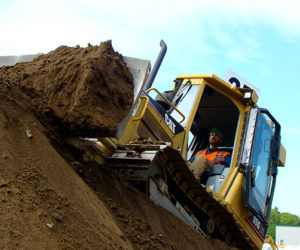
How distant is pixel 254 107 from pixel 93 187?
11.9 feet

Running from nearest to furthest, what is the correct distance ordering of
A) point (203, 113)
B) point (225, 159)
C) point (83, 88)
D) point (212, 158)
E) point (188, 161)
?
point (83, 88) → point (188, 161) → point (225, 159) → point (212, 158) → point (203, 113)

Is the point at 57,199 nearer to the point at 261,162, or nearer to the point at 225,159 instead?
the point at 225,159

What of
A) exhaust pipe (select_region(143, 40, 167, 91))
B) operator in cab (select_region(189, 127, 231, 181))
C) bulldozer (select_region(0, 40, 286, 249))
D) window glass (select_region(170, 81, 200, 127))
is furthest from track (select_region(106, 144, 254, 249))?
exhaust pipe (select_region(143, 40, 167, 91))

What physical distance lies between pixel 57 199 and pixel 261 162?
14.1 feet

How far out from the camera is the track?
4.63 metres

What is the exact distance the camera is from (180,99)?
266 inches

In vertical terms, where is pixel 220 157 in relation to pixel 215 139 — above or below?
below

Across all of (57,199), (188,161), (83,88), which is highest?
(83,88)

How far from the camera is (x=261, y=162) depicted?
6.84 meters

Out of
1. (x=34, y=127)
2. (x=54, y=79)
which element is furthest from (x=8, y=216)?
(x=54, y=79)

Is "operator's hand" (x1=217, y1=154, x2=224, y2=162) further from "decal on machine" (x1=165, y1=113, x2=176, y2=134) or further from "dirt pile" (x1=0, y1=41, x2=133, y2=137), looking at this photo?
"dirt pile" (x1=0, y1=41, x2=133, y2=137)

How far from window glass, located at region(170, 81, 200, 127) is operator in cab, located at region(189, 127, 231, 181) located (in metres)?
0.59

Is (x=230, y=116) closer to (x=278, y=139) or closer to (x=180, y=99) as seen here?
(x=278, y=139)


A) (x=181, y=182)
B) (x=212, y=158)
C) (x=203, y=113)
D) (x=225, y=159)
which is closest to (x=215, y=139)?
(x=212, y=158)
